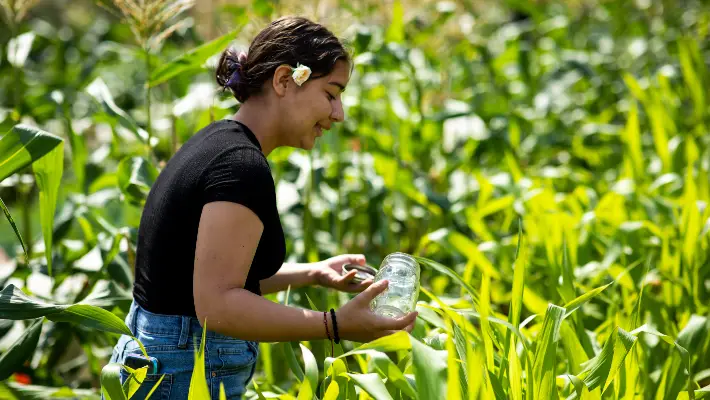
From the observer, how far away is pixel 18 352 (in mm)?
1986

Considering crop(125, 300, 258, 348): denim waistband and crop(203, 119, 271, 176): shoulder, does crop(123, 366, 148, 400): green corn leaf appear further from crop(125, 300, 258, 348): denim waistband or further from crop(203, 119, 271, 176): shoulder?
crop(203, 119, 271, 176): shoulder

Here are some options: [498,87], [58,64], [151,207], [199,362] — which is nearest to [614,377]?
[199,362]

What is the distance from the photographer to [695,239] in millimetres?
2623

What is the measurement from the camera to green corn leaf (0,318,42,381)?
78.0 inches

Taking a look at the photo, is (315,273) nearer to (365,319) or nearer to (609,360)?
(365,319)

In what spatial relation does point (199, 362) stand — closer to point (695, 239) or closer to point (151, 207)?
point (151, 207)

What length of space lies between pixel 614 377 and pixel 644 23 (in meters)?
4.66

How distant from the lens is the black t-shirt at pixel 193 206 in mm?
1598

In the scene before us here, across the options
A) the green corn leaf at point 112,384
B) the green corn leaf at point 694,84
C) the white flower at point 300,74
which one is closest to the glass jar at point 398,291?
the white flower at point 300,74

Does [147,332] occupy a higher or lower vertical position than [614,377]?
higher

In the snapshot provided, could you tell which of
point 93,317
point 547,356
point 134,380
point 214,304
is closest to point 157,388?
point 134,380

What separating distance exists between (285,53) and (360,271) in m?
0.54

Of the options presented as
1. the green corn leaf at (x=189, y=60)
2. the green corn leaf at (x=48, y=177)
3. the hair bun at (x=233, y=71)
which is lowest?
the green corn leaf at (x=48, y=177)

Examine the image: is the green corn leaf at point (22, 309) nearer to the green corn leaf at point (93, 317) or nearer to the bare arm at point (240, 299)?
the green corn leaf at point (93, 317)
